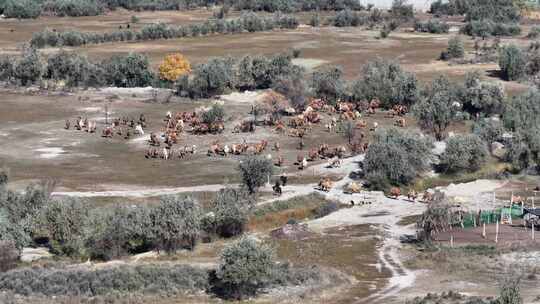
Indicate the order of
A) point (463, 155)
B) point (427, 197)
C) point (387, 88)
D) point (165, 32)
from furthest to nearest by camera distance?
point (165, 32), point (387, 88), point (463, 155), point (427, 197)

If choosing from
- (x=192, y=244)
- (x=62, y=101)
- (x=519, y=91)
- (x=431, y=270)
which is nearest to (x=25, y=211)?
(x=192, y=244)

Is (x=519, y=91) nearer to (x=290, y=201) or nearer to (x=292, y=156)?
(x=292, y=156)

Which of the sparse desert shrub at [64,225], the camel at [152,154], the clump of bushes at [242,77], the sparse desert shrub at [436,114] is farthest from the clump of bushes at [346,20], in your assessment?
the sparse desert shrub at [64,225]

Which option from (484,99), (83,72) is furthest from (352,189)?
(83,72)

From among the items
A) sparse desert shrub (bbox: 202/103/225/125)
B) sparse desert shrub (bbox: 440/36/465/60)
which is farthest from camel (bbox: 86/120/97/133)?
sparse desert shrub (bbox: 440/36/465/60)

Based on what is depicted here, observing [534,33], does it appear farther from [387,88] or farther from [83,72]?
[83,72]

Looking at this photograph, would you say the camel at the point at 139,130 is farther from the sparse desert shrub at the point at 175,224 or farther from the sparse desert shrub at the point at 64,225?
the sparse desert shrub at the point at 175,224
